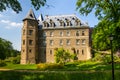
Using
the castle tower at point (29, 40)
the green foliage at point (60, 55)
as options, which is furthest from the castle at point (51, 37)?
the green foliage at point (60, 55)

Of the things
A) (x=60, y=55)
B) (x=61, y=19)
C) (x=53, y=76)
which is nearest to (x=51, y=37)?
(x=61, y=19)

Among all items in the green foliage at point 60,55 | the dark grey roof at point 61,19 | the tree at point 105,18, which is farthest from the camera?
the dark grey roof at point 61,19

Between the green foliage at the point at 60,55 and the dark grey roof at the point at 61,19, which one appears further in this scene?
the dark grey roof at the point at 61,19

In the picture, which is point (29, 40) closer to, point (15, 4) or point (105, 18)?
point (105, 18)

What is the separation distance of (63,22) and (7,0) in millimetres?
50963

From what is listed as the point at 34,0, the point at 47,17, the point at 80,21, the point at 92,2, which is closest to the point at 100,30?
the point at 92,2

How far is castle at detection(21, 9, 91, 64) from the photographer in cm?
6988

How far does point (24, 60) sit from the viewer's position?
69.5m

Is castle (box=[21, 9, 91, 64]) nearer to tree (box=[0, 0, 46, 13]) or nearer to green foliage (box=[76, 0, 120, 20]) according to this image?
green foliage (box=[76, 0, 120, 20])

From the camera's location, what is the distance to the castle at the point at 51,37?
6988 centimetres

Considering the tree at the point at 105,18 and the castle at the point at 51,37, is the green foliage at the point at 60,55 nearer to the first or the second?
the castle at the point at 51,37

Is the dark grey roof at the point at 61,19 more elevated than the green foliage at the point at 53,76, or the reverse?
Result: the dark grey roof at the point at 61,19

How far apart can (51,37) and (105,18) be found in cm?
3907

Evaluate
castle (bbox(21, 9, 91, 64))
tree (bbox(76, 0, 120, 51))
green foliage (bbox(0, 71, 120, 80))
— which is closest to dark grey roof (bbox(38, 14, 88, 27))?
castle (bbox(21, 9, 91, 64))
